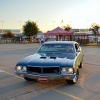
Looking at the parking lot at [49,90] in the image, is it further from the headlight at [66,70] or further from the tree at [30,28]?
the tree at [30,28]

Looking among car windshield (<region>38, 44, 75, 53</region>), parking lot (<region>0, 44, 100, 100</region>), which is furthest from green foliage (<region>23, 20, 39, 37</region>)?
parking lot (<region>0, 44, 100, 100</region>)

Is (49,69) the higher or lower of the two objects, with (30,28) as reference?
lower

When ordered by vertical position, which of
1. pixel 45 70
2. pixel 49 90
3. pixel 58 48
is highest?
pixel 58 48

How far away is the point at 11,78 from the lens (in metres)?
6.62

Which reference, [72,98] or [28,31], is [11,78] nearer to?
[72,98]

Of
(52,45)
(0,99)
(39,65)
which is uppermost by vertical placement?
(52,45)

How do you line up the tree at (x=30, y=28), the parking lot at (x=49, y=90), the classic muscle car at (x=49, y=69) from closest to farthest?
the parking lot at (x=49, y=90) → the classic muscle car at (x=49, y=69) → the tree at (x=30, y=28)

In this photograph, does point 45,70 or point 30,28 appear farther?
point 30,28

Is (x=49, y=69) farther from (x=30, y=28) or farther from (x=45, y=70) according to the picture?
(x=30, y=28)

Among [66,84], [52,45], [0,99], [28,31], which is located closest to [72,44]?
[52,45]

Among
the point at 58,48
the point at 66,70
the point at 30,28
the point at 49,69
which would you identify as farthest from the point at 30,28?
the point at 66,70

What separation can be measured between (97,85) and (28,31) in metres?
48.5

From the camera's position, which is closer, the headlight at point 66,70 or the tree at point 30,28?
→ the headlight at point 66,70

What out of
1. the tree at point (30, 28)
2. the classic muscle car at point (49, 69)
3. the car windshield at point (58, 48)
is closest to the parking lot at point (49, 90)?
the classic muscle car at point (49, 69)
